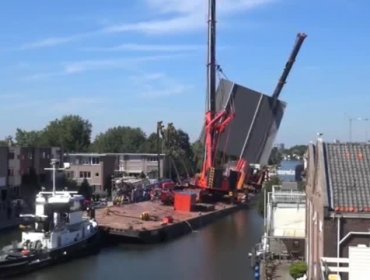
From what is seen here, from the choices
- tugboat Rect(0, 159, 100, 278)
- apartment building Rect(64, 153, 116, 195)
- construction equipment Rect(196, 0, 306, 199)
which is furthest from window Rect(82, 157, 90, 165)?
tugboat Rect(0, 159, 100, 278)

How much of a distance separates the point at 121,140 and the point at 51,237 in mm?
90865

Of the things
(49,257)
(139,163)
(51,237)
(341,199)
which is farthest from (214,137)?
(341,199)

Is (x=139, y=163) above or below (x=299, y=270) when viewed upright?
above

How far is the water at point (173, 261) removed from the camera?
27.0 meters

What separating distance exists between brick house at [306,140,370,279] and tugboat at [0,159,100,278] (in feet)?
48.6

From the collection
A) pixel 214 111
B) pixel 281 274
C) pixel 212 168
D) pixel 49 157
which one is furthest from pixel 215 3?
pixel 281 274

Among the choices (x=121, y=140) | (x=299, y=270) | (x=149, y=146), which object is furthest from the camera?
(x=121, y=140)

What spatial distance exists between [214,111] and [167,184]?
784 cm

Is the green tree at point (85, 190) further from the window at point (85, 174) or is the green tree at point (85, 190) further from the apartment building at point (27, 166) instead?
the window at point (85, 174)

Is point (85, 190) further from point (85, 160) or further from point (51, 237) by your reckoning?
point (51, 237)

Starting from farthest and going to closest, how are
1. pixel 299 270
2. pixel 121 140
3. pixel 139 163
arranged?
pixel 121 140 → pixel 139 163 → pixel 299 270

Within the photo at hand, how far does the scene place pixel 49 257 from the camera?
95.1 ft

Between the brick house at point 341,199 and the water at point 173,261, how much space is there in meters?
11.0

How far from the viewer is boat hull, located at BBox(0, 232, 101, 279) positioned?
2631 cm
